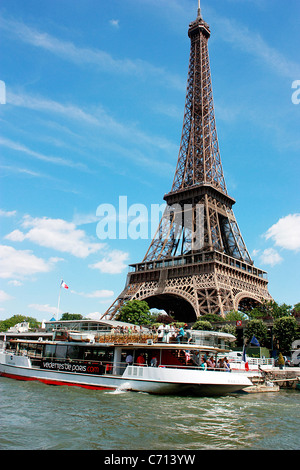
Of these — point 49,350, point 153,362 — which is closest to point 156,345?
point 153,362

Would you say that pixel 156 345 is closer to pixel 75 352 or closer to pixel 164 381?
pixel 164 381

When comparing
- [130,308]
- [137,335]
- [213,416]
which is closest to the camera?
[213,416]

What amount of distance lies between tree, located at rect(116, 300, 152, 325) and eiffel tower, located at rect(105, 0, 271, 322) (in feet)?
10.9

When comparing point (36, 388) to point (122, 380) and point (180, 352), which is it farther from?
point (180, 352)

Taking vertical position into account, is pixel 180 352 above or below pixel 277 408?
above

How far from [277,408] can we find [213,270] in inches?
1360

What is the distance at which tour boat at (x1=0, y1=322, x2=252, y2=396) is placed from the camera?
18.9 m

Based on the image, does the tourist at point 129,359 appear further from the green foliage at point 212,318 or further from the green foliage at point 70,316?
the green foliage at point 70,316

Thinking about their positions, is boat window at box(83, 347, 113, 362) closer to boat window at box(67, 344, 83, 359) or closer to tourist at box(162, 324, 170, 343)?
boat window at box(67, 344, 83, 359)

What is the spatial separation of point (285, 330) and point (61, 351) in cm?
2578

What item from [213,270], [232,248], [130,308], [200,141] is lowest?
[130,308]

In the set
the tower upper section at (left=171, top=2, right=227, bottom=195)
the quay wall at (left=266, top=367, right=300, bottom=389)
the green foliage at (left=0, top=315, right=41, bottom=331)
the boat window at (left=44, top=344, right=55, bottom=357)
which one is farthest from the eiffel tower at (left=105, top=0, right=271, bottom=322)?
the green foliage at (left=0, top=315, right=41, bottom=331)
